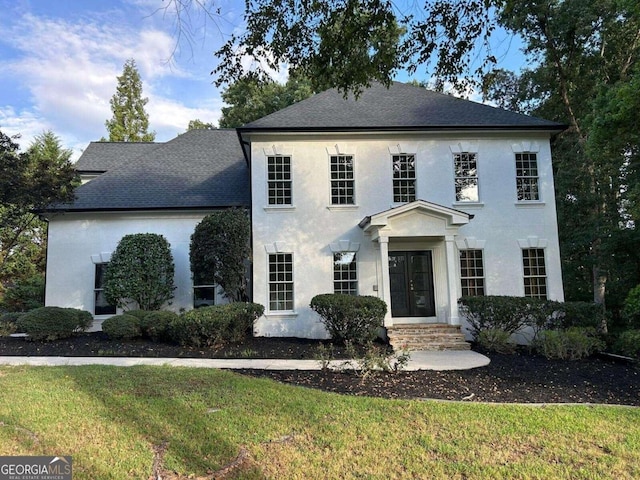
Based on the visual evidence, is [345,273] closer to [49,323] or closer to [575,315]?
[575,315]

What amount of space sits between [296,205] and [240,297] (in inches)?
128

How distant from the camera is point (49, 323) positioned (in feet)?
34.6

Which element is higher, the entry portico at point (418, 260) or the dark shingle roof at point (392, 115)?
the dark shingle roof at point (392, 115)

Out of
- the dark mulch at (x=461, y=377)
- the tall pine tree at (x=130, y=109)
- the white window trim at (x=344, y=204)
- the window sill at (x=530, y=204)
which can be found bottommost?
the dark mulch at (x=461, y=377)

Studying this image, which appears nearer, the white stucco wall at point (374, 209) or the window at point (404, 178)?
the white stucco wall at point (374, 209)

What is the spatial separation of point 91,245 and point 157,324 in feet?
15.0

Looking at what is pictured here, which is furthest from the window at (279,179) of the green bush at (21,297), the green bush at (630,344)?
the green bush at (21,297)

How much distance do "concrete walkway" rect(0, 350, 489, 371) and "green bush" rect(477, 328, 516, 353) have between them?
0.95 metres

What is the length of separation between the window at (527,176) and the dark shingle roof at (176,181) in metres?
8.76

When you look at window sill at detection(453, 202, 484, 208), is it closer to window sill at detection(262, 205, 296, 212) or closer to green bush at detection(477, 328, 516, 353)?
green bush at detection(477, 328, 516, 353)

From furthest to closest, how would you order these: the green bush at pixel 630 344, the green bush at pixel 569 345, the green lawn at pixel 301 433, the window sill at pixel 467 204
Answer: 1. the window sill at pixel 467 204
2. the green bush at pixel 569 345
3. the green bush at pixel 630 344
4. the green lawn at pixel 301 433

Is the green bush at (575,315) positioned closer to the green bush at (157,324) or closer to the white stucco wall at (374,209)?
the white stucco wall at (374,209)

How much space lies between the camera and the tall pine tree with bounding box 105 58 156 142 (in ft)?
110

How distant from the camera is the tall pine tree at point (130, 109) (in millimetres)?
33625
